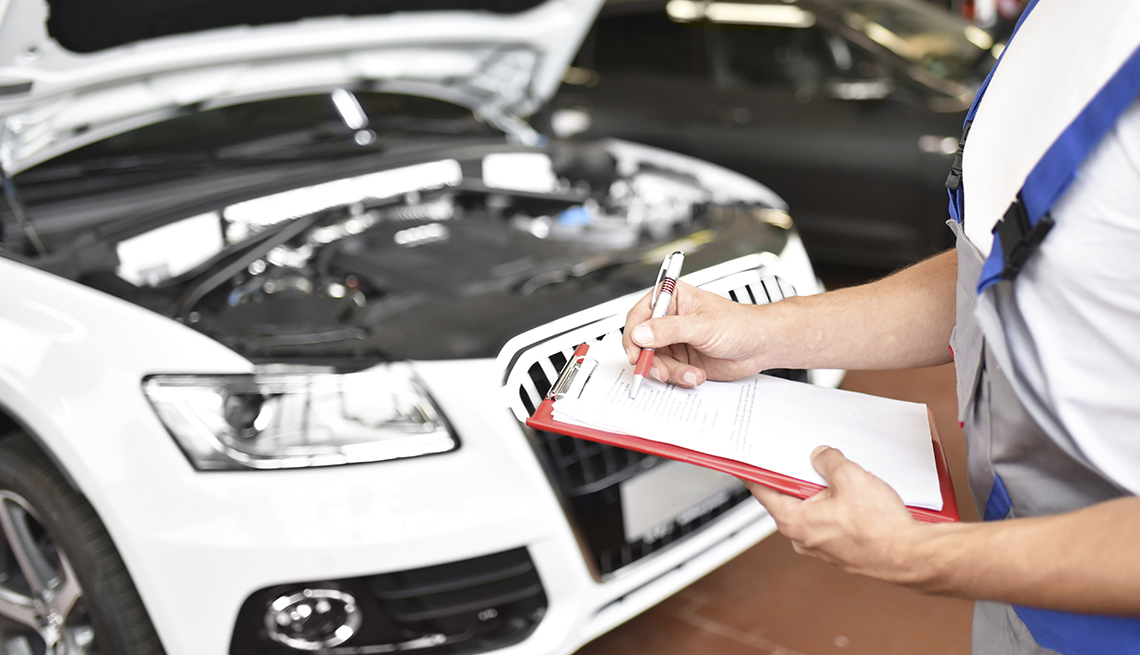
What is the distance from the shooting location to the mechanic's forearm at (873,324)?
3.10 ft

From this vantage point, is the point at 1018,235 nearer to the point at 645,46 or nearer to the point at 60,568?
the point at 60,568

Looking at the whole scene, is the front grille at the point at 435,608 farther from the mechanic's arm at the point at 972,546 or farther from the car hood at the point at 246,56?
the car hood at the point at 246,56

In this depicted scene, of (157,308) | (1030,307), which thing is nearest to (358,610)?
(157,308)

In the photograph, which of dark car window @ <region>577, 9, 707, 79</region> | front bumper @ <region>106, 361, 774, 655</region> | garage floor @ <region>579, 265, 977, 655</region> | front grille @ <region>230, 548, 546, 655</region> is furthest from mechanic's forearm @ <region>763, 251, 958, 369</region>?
dark car window @ <region>577, 9, 707, 79</region>

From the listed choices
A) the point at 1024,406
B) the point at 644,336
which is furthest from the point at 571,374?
the point at 1024,406

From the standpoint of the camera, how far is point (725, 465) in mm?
764

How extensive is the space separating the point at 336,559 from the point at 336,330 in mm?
392

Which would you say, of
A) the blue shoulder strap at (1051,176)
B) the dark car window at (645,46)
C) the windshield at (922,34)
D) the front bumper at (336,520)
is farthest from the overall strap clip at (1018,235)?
the dark car window at (645,46)

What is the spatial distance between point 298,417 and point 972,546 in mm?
992

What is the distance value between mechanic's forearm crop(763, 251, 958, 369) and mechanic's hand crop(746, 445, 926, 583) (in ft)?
0.70

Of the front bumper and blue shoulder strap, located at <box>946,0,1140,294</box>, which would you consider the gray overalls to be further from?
the front bumper

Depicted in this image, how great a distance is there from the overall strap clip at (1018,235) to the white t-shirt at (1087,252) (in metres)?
0.01

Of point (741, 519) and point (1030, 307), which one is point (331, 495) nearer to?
point (741, 519)

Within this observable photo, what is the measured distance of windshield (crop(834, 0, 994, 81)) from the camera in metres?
3.66
